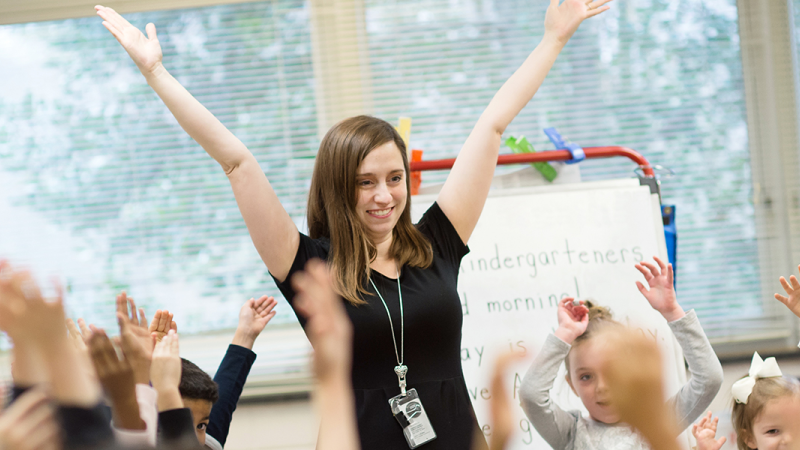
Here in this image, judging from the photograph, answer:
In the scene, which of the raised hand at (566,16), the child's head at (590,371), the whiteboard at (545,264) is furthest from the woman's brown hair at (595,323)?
the raised hand at (566,16)

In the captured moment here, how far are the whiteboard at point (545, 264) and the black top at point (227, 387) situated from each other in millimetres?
693

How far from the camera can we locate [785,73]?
235 centimetres

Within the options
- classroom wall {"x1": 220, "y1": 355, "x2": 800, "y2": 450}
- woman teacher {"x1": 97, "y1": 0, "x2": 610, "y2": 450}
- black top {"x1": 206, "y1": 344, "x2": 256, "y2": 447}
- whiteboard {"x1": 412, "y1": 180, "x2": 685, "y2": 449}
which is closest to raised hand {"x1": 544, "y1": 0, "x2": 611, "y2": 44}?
woman teacher {"x1": 97, "y1": 0, "x2": 610, "y2": 450}

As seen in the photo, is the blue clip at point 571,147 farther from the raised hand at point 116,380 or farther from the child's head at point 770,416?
the raised hand at point 116,380

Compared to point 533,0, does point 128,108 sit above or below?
below

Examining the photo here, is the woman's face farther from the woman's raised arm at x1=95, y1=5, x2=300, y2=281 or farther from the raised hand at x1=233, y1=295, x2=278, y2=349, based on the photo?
the raised hand at x1=233, y1=295, x2=278, y2=349

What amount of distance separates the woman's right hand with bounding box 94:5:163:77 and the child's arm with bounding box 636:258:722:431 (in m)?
1.13

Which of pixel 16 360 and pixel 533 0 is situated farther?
pixel 533 0

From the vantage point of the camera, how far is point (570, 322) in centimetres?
145

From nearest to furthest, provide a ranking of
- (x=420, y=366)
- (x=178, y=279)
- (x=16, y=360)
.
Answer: (x=16, y=360), (x=420, y=366), (x=178, y=279)

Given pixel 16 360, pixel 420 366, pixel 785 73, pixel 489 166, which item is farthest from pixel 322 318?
pixel 785 73

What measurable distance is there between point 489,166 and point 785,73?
1.61 metres

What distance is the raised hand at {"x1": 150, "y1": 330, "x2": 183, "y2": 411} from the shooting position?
0.82 meters

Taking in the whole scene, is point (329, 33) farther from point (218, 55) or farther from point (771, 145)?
point (771, 145)
